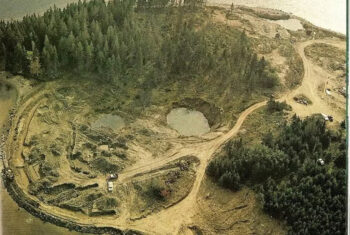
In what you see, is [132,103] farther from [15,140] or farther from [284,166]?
[284,166]

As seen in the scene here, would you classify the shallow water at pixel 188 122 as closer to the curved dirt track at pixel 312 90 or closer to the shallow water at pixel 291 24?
the curved dirt track at pixel 312 90

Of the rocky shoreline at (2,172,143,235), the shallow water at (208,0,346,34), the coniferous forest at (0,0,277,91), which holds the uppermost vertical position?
the shallow water at (208,0,346,34)

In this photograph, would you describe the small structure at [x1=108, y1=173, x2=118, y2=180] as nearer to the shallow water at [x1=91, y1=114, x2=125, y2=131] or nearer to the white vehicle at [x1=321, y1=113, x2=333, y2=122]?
the shallow water at [x1=91, y1=114, x2=125, y2=131]

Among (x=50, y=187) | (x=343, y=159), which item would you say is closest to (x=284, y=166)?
(x=343, y=159)

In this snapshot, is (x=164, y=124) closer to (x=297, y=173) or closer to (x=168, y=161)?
(x=168, y=161)

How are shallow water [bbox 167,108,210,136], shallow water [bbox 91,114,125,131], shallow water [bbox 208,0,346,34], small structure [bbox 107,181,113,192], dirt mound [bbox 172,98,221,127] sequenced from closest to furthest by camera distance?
small structure [bbox 107,181,113,192] < shallow water [bbox 91,114,125,131] < shallow water [bbox 167,108,210,136] < dirt mound [bbox 172,98,221,127] < shallow water [bbox 208,0,346,34]

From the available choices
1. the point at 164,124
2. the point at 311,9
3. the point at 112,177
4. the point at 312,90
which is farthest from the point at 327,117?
the point at 112,177

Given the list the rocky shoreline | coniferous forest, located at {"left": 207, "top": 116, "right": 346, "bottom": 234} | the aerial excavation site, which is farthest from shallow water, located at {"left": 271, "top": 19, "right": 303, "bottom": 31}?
the rocky shoreline
